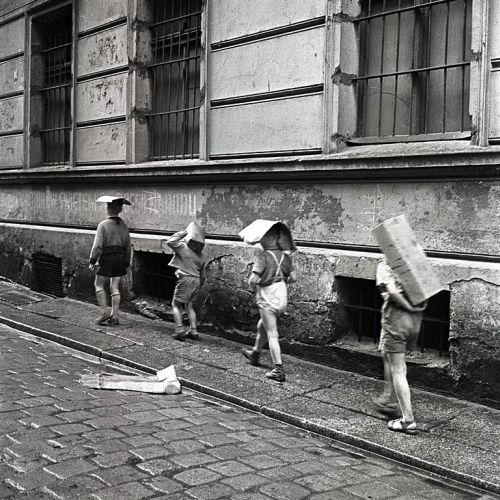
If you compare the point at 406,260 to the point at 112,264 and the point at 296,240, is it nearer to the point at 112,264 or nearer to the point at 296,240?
the point at 296,240

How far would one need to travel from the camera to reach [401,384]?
552cm

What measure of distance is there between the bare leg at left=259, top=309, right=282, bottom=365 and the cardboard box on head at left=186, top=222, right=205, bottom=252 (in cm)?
185

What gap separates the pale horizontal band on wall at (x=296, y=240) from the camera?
646 centimetres

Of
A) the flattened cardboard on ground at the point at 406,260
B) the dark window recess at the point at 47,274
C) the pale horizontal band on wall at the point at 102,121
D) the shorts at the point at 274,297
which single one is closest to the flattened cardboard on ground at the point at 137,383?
the shorts at the point at 274,297

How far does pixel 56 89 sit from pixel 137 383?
7712 mm

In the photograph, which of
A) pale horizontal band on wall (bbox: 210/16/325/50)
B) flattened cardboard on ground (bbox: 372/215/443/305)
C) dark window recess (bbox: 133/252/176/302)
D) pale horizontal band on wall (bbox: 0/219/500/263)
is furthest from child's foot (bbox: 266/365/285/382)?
pale horizontal band on wall (bbox: 210/16/325/50)

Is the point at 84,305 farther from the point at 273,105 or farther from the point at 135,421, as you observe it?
the point at 135,421

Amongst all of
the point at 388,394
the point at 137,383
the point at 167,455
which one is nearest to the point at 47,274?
the point at 137,383

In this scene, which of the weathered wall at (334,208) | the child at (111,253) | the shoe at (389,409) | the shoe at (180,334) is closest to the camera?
the shoe at (389,409)

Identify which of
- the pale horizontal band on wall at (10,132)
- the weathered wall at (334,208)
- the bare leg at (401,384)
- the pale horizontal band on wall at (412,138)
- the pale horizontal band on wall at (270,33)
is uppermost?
the pale horizontal band on wall at (270,33)

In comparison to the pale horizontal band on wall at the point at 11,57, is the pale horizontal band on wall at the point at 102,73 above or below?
below

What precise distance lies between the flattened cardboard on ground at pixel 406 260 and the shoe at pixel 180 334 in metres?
3.90

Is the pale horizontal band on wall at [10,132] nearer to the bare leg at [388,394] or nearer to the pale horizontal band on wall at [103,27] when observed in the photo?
the pale horizontal band on wall at [103,27]

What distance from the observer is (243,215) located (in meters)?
8.65
